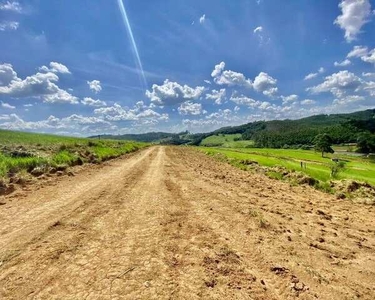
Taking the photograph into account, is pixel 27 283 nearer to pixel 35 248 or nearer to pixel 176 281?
pixel 35 248

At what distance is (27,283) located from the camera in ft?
16.3

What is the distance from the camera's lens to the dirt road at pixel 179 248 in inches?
195

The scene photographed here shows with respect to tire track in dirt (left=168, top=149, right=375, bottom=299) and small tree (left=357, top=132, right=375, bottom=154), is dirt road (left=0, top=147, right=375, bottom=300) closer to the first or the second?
tire track in dirt (left=168, top=149, right=375, bottom=299)

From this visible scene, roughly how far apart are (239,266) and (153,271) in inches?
68.5

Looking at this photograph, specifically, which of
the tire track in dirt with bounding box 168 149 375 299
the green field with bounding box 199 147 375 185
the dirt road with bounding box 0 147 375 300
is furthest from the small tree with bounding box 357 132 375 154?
the dirt road with bounding box 0 147 375 300

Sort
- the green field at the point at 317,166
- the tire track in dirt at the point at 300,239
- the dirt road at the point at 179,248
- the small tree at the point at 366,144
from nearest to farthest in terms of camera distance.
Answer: the dirt road at the point at 179,248 → the tire track in dirt at the point at 300,239 → the green field at the point at 317,166 → the small tree at the point at 366,144

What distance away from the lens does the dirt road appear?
4.96 meters

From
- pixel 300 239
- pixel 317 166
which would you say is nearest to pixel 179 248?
pixel 300 239

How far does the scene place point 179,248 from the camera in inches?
259

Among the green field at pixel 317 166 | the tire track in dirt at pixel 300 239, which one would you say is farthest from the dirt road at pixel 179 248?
the green field at pixel 317 166

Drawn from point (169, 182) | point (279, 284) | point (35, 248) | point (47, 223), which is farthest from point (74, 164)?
point (279, 284)

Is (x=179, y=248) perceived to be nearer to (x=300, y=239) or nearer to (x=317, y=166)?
(x=300, y=239)

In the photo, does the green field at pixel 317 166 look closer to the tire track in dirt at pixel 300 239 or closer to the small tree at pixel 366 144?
the tire track in dirt at pixel 300 239

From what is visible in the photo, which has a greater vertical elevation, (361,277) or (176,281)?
(176,281)
